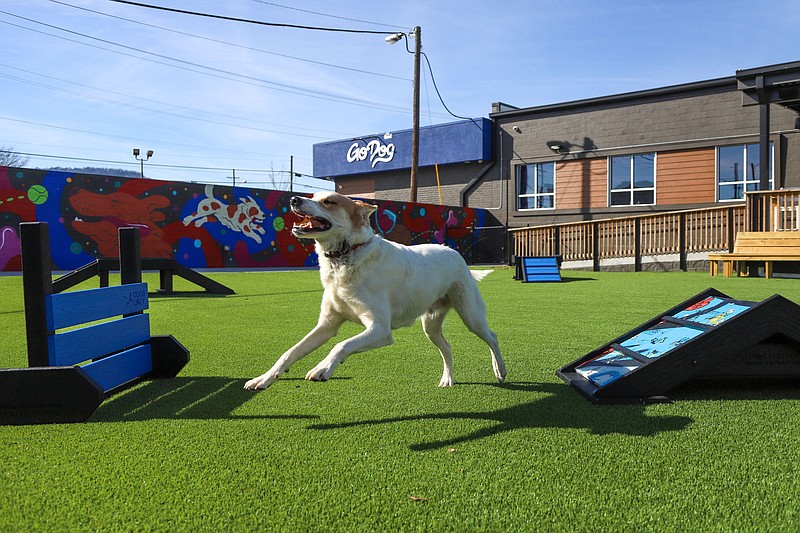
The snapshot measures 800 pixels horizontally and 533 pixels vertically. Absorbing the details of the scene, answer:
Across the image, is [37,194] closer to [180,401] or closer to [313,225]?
[180,401]

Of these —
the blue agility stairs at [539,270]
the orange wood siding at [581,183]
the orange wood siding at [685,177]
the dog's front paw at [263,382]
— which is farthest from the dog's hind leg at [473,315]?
the orange wood siding at [581,183]

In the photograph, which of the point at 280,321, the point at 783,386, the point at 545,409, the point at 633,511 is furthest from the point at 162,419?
the point at 280,321

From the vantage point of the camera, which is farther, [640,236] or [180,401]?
[640,236]

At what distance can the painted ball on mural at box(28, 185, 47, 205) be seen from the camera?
15602 millimetres

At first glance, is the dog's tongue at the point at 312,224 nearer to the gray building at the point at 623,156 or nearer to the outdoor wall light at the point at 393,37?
the gray building at the point at 623,156

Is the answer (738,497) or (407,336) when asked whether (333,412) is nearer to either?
(738,497)

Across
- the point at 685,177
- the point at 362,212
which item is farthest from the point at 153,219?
the point at 685,177

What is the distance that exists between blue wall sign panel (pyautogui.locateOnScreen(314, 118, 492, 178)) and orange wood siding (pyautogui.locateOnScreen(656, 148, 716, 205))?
808 cm

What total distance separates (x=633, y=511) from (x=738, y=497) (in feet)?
1.42

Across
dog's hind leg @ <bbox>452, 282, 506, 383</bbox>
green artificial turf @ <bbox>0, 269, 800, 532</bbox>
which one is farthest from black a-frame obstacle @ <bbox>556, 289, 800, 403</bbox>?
dog's hind leg @ <bbox>452, 282, 506, 383</bbox>

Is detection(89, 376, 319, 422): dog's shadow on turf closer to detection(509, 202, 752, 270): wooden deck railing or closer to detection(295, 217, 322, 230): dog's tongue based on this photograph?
detection(295, 217, 322, 230): dog's tongue

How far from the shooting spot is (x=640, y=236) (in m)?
20.6

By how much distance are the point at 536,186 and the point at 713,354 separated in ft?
81.4

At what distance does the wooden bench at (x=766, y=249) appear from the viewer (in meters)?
14.6
